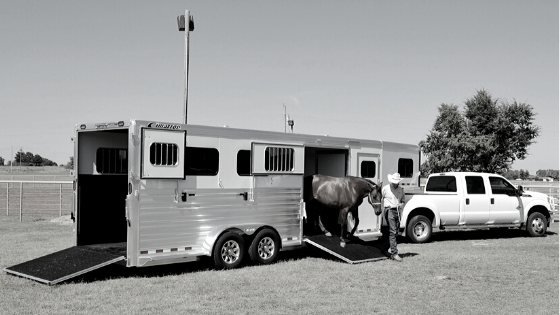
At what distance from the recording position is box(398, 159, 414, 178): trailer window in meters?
15.2

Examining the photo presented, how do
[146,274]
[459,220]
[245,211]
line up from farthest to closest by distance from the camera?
[459,220], [245,211], [146,274]

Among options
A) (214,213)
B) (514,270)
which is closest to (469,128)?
(514,270)

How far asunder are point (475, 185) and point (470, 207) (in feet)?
2.26

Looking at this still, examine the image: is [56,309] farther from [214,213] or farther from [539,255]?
[539,255]

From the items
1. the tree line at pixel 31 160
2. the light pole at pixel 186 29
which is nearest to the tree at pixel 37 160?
the tree line at pixel 31 160

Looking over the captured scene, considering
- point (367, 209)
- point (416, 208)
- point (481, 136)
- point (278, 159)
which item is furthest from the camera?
point (481, 136)

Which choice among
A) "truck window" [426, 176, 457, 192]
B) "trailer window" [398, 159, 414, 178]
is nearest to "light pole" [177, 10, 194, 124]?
"trailer window" [398, 159, 414, 178]

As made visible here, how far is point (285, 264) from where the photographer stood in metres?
11.7

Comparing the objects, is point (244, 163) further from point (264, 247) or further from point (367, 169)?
point (367, 169)

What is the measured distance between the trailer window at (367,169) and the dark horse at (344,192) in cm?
89

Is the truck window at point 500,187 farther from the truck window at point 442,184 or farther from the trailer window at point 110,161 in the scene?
the trailer window at point 110,161

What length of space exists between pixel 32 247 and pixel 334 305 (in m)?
8.59

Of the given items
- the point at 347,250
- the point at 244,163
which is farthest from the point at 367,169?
the point at 244,163

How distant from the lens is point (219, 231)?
10.7 meters
